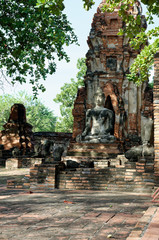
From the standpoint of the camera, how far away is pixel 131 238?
3.41 meters

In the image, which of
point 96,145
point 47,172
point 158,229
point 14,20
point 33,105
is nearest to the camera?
point 158,229

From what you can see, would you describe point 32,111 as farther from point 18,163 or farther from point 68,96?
point 18,163

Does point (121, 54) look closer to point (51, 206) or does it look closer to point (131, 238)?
point (51, 206)

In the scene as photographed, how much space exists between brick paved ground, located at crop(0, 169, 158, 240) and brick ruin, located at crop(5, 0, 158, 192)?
1738mm

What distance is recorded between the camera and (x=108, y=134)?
13.4 meters

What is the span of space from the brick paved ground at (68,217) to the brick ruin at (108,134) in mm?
1738

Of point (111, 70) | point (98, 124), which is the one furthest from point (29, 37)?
point (111, 70)

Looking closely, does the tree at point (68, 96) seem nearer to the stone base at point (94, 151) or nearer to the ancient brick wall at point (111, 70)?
the ancient brick wall at point (111, 70)

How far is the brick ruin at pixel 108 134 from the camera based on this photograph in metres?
8.31

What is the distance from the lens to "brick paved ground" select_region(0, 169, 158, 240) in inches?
149

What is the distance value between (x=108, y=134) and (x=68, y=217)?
8897mm

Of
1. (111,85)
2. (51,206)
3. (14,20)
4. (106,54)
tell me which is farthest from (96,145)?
(106,54)

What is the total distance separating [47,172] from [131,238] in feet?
16.9

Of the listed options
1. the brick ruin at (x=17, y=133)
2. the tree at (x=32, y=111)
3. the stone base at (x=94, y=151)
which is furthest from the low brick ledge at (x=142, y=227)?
the tree at (x=32, y=111)
